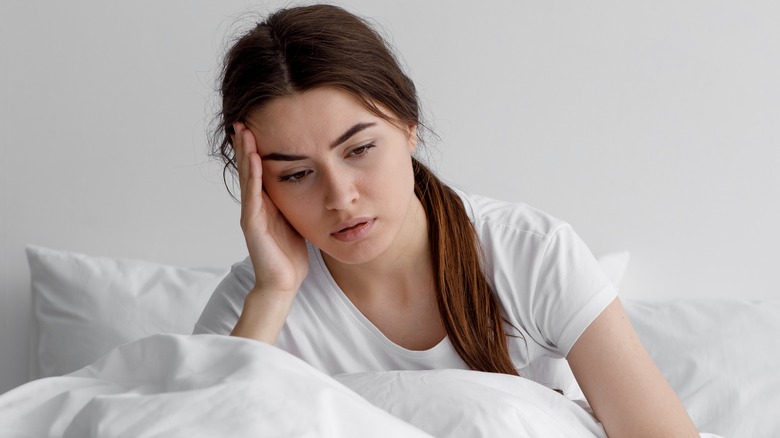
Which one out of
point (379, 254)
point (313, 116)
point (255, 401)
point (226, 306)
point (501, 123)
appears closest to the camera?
point (255, 401)

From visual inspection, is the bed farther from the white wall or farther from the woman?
the white wall

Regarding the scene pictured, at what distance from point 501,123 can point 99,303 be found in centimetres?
95

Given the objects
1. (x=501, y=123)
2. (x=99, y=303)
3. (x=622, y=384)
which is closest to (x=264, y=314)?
(x=622, y=384)

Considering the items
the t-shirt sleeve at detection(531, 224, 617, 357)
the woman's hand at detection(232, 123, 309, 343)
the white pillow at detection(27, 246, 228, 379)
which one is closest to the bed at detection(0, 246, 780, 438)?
the t-shirt sleeve at detection(531, 224, 617, 357)

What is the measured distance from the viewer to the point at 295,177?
1.41 meters

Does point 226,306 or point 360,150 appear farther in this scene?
point 226,306

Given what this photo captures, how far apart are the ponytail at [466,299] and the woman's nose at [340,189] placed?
0.73 ft

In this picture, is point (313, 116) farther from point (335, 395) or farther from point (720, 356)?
point (720, 356)

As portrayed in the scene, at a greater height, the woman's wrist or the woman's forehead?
the woman's forehead

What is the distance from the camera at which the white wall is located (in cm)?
207

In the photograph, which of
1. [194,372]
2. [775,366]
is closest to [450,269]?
[194,372]

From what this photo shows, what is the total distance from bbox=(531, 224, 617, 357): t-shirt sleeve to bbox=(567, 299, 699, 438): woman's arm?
0.02m

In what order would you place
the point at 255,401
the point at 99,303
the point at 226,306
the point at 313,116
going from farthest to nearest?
the point at 99,303 < the point at 226,306 < the point at 313,116 < the point at 255,401

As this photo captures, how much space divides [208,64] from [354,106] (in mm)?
944
